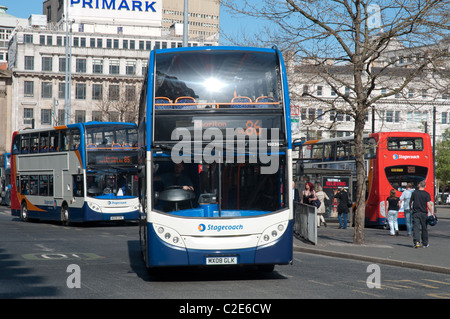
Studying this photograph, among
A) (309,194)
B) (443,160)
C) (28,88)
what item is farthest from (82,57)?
(309,194)

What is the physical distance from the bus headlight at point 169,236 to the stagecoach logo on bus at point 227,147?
113 centimetres

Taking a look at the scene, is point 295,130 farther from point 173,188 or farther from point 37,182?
point 37,182

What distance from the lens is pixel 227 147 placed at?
37.8 ft

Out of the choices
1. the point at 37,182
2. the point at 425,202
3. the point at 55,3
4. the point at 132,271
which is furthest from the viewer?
the point at 55,3

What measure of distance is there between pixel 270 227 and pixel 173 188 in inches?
66.6

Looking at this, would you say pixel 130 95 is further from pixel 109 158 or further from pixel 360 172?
pixel 360 172

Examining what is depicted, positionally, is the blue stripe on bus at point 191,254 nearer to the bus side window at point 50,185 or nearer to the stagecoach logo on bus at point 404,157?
the stagecoach logo on bus at point 404,157

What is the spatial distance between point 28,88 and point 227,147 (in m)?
85.9

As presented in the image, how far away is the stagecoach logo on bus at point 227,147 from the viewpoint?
1152 centimetres

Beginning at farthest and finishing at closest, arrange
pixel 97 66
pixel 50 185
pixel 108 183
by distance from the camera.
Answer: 1. pixel 97 66
2. pixel 50 185
3. pixel 108 183

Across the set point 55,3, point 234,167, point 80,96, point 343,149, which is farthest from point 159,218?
point 55,3

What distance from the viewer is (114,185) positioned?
28.0 meters

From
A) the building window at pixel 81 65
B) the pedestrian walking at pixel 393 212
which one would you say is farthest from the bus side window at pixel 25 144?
the building window at pixel 81 65

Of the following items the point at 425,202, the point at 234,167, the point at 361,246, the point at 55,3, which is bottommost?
the point at 361,246
